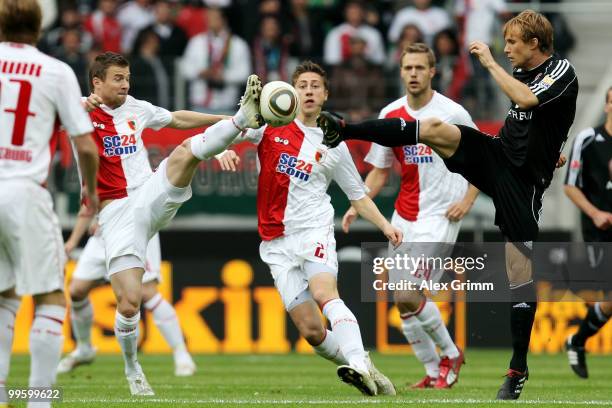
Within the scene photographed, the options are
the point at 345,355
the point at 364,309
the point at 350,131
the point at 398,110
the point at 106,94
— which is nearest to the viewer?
the point at 350,131

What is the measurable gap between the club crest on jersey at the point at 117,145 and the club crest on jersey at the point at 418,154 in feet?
7.83

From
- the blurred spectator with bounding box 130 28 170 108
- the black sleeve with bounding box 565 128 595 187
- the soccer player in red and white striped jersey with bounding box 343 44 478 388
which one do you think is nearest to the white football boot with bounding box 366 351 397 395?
the soccer player in red and white striped jersey with bounding box 343 44 478 388

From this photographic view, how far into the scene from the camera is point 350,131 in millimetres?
8312

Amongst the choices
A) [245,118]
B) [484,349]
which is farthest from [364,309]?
[245,118]

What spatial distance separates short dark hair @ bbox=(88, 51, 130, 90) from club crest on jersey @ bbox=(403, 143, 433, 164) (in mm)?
2576

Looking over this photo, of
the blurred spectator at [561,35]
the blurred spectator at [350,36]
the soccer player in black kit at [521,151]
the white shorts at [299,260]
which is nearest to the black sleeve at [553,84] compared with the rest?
the soccer player in black kit at [521,151]

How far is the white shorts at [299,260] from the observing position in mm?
9367

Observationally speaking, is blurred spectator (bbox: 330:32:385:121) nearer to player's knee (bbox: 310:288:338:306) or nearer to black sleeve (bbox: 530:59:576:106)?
player's knee (bbox: 310:288:338:306)

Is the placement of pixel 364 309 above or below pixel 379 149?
below

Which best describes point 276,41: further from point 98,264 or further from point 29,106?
point 29,106

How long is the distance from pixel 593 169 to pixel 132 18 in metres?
9.25

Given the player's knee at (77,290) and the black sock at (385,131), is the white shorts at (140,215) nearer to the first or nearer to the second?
the black sock at (385,131)

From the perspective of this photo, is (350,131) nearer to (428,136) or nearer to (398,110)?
(428,136)

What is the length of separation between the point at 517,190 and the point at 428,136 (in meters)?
0.78
